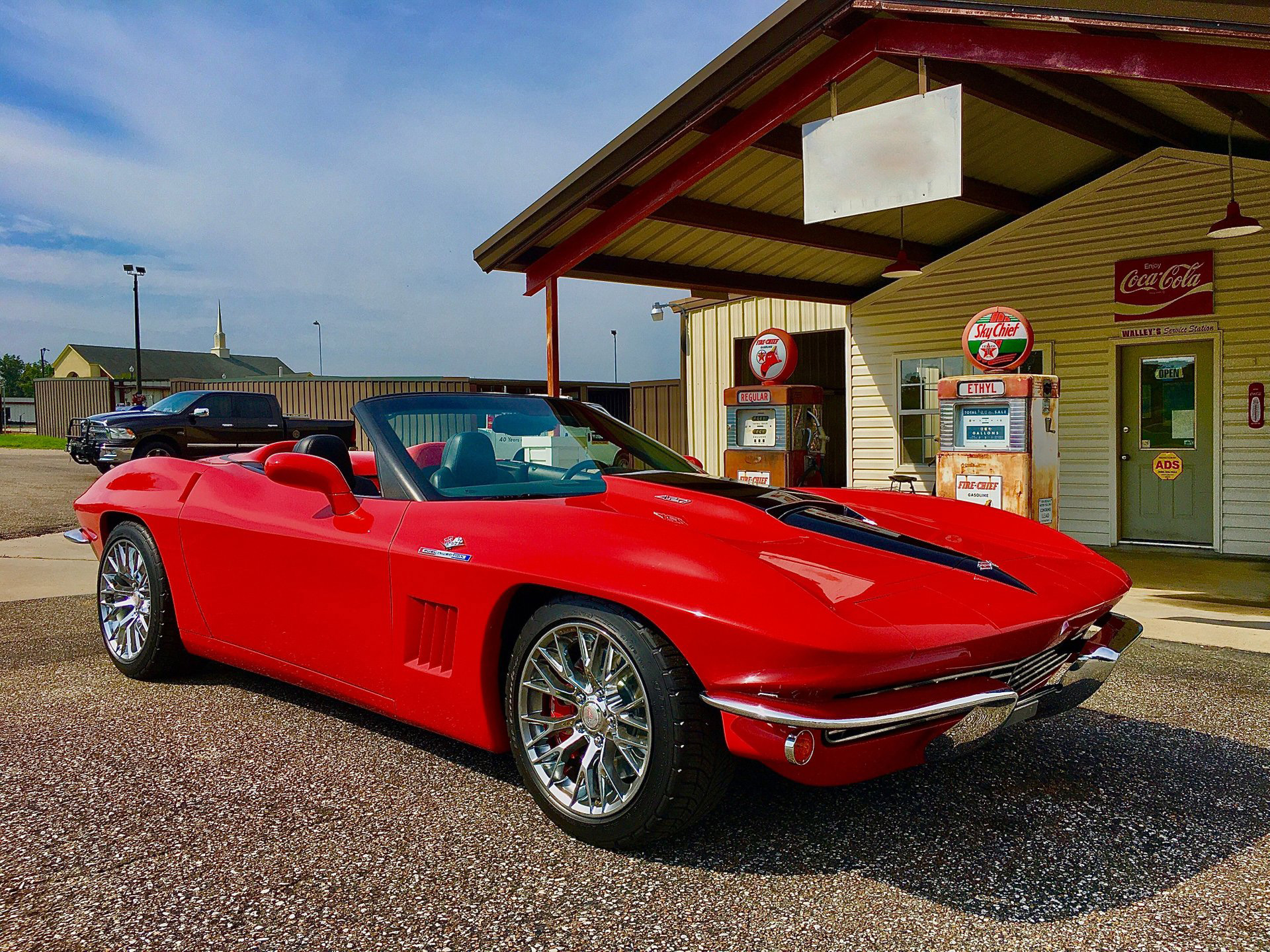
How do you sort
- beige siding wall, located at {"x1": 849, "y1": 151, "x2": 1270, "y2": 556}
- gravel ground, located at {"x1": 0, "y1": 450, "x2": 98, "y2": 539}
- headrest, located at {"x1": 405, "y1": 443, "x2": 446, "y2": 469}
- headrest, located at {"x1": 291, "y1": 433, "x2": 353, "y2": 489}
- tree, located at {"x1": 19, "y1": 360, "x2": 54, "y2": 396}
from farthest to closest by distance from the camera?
tree, located at {"x1": 19, "y1": 360, "x2": 54, "y2": 396} < gravel ground, located at {"x1": 0, "y1": 450, "x2": 98, "y2": 539} < beige siding wall, located at {"x1": 849, "y1": 151, "x2": 1270, "y2": 556} < headrest, located at {"x1": 291, "y1": 433, "x2": 353, "y2": 489} < headrest, located at {"x1": 405, "y1": 443, "x2": 446, "y2": 469}

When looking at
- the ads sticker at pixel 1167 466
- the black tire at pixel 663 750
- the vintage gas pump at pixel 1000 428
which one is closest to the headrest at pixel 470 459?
the black tire at pixel 663 750

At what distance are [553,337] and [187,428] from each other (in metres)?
11.8

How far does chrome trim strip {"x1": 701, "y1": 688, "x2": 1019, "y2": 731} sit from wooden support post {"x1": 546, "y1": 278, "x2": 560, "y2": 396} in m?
6.88

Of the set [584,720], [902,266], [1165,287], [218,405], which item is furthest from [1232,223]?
[218,405]

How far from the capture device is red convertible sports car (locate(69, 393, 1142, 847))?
248 cm

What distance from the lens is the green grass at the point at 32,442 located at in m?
31.7

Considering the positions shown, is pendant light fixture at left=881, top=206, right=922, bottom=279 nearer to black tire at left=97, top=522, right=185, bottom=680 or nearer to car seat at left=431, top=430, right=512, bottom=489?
car seat at left=431, top=430, right=512, bottom=489

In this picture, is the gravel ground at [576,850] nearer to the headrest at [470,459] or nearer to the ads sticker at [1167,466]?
the headrest at [470,459]

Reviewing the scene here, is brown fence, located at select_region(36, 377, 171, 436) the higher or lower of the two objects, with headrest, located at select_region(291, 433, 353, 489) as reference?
higher

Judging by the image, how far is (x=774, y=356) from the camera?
9.99 metres

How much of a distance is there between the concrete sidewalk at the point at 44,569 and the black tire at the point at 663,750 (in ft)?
19.8

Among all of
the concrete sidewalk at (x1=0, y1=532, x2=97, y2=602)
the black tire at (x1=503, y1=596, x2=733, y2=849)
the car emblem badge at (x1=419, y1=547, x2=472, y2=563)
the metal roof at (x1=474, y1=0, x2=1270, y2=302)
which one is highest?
the metal roof at (x1=474, y1=0, x2=1270, y2=302)

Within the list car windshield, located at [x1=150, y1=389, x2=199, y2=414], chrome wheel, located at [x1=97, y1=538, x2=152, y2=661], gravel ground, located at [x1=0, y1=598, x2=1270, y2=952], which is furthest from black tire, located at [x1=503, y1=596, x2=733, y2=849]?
car windshield, located at [x1=150, y1=389, x2=199, y2=414]

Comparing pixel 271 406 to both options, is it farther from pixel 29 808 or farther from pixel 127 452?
pixel 29 808
